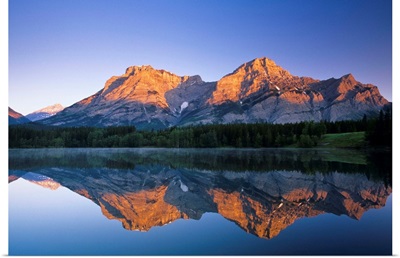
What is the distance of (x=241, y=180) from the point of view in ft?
53.5

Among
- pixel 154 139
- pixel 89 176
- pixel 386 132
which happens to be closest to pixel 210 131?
pixel 154 139

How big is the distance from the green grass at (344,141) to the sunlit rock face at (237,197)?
29747mm

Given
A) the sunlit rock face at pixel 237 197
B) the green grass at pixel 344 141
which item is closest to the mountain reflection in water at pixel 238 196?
the sunlit rock face at pixel 237 197

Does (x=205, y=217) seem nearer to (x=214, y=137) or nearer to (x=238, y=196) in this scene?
(x=238, y=196)

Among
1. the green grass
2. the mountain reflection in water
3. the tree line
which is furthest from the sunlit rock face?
the tree line

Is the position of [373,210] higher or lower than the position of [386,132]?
lower

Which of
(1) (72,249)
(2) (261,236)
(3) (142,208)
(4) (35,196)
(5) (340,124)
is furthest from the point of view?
(5) (340,124)

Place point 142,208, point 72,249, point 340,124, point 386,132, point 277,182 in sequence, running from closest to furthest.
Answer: point 72,249 < point 142,208 < point 277,182 < point 386,132 < point 340,124

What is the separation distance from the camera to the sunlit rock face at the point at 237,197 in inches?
362

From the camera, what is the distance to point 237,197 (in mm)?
12047

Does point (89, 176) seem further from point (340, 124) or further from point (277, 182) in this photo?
point (340, 124)

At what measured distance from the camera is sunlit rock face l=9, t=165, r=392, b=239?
30.2 feet

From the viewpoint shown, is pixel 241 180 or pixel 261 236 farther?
pixel 241 180
